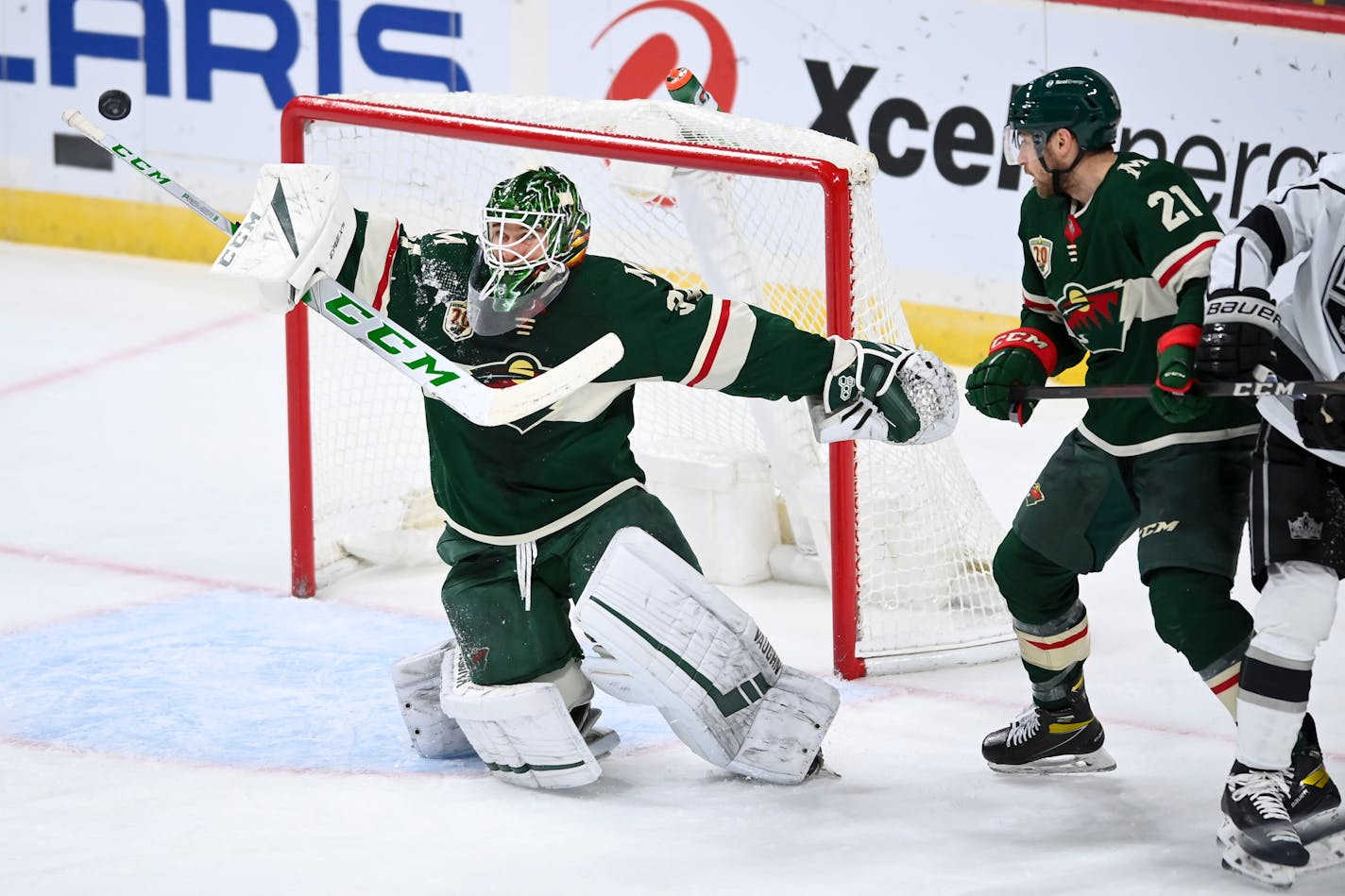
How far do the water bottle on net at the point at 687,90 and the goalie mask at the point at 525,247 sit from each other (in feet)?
4.00

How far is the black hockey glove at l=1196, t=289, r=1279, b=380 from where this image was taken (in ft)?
9.00

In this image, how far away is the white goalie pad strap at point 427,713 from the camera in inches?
136

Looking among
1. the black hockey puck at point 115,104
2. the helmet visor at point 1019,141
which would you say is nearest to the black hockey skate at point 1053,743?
the helmet visor at point 1019,141

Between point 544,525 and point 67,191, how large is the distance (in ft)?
16.7

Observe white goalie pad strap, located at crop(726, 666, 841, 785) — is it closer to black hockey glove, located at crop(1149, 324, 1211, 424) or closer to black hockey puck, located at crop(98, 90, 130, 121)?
black hockey glove, located at crop(1149, 324, 1211, 424)

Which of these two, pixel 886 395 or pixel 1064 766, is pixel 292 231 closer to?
pixel 886 395

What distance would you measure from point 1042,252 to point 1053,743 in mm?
836

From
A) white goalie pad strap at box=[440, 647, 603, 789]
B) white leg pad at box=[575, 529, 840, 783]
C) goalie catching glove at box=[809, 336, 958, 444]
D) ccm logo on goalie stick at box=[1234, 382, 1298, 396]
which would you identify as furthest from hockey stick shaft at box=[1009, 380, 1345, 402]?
white goalie pad strap at box=[440, 647, 603, 789]

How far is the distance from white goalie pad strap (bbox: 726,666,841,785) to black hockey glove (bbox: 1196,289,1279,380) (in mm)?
884

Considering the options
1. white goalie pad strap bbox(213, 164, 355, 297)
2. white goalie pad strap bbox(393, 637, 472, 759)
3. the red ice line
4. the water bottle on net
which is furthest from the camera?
the red ice line

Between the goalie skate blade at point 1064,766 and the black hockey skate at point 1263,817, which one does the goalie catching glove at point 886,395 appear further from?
the black hockey skate at point 1263,817

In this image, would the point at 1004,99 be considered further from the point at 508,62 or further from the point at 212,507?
the point at 212,507

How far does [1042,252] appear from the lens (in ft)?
10.2

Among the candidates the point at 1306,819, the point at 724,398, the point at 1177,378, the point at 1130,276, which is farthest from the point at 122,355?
the point at 1306,819
